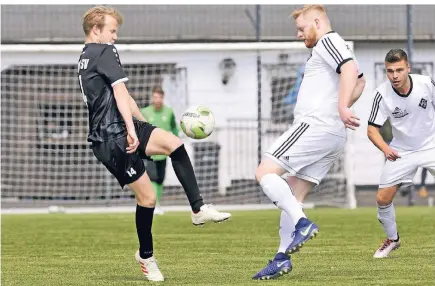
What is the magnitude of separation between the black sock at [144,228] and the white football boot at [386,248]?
2380 millimetres

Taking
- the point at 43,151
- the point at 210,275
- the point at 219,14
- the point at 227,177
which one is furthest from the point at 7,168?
the point at 210,275

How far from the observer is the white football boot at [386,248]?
9.33 metres

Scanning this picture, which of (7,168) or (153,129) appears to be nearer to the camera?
(153,129)

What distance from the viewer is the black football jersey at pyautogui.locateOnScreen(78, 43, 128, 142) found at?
25.3ft

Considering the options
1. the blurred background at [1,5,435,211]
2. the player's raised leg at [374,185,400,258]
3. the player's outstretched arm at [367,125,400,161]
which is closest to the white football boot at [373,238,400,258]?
the player's raised leg at [374,185,400,258]

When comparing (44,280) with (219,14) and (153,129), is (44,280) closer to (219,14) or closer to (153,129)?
(153,129)

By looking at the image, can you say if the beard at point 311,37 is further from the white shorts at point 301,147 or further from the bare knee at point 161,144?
the bare knee at point 161,144

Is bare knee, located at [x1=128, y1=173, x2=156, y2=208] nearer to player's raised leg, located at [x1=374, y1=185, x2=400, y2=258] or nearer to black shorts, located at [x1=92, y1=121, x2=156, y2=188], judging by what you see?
black shorts, located at [x1=92, y1=121, x2=156, y2=188]

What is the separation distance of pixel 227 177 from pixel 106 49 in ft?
44.3

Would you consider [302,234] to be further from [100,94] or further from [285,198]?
[100,94]

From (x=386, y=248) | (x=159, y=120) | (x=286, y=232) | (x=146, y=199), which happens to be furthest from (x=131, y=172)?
(x=159, y=120)

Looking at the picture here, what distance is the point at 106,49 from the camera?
7.70 meters

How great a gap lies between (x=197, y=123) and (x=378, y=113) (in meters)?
1.99

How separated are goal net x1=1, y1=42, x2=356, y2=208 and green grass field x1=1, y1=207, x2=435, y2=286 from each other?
4175mm
